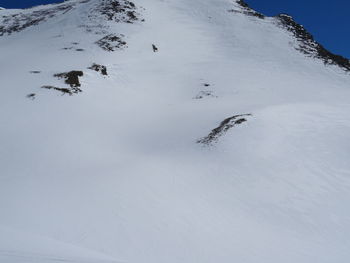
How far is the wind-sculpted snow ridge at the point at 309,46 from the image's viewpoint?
33.2 m

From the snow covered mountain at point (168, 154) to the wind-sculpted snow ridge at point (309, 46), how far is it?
35.4 inches

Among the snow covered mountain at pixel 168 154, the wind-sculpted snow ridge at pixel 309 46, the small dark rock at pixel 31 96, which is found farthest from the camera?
the wind-sculpted snow ridge at pixel 309 46

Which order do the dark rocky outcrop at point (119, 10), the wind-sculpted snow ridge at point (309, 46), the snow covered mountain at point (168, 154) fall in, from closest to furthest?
1. the snow covered mountain at point (168, 154)
2. the wind-sculpted snow ridge at point (309, 46)
3. the dark rocky outcrop at point (119, 10)

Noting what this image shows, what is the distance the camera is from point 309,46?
3638 centimetres

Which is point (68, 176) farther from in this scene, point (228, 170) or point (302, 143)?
point (302, 143)

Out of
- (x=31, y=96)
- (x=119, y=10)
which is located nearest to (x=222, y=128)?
(x=31, y=96)

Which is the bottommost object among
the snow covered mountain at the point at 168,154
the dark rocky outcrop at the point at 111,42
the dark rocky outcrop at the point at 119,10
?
the snow covered mountain at the point at 168,154

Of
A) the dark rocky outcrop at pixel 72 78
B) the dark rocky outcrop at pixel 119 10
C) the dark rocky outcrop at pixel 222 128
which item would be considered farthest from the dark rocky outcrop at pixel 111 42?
the dark rocky outcrop at pixel 222 128

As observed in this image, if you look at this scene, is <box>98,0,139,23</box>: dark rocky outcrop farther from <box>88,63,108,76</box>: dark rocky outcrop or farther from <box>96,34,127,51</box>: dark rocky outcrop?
<box>88,63,108,76</box>: dark rocky outcrop

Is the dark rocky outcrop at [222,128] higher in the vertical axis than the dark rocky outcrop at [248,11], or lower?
lower

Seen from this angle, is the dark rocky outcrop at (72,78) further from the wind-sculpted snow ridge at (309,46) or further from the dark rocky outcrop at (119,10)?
the wind-sculpted snow ridge at (309,46)

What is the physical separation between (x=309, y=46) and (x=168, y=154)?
28.7m

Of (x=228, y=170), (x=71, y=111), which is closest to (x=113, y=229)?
(x=228, y=170)

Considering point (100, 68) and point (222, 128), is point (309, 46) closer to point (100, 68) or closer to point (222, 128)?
point (100, 68)
